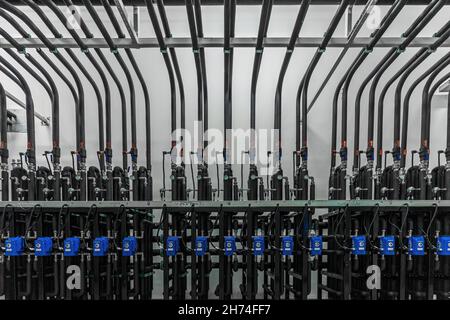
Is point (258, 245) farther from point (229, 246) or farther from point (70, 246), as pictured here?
point (70, 246)

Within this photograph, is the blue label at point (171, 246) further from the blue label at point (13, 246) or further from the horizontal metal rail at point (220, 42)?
the horizontal metal rail at point (220, 42)

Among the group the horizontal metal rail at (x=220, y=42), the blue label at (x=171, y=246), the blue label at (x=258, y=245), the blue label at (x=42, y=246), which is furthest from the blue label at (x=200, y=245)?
the horizontal metal rail at (x=220, y=42)

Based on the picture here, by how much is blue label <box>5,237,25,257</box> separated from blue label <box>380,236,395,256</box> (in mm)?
2981

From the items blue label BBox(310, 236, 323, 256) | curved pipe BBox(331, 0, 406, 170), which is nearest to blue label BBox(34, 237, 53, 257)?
blue label BBox(310, 236, 323, 256)

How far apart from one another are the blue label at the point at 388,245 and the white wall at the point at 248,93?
1285 millimetres

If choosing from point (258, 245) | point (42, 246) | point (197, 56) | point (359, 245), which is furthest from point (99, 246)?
point (359, 245)

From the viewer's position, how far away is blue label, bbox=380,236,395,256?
2.73 metres

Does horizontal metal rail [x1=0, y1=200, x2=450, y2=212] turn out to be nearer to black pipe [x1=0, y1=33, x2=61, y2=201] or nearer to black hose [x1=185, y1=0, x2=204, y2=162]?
black pipe [x1=0, y1=33, x2=61, y2=201]

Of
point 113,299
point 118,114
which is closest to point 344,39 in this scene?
point 118,114

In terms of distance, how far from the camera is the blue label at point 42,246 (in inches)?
109

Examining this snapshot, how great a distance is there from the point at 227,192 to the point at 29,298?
6.33 feet

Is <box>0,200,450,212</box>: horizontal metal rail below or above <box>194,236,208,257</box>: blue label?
above

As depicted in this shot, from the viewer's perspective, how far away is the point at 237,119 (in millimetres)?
4035

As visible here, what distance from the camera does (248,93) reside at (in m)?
4.06
